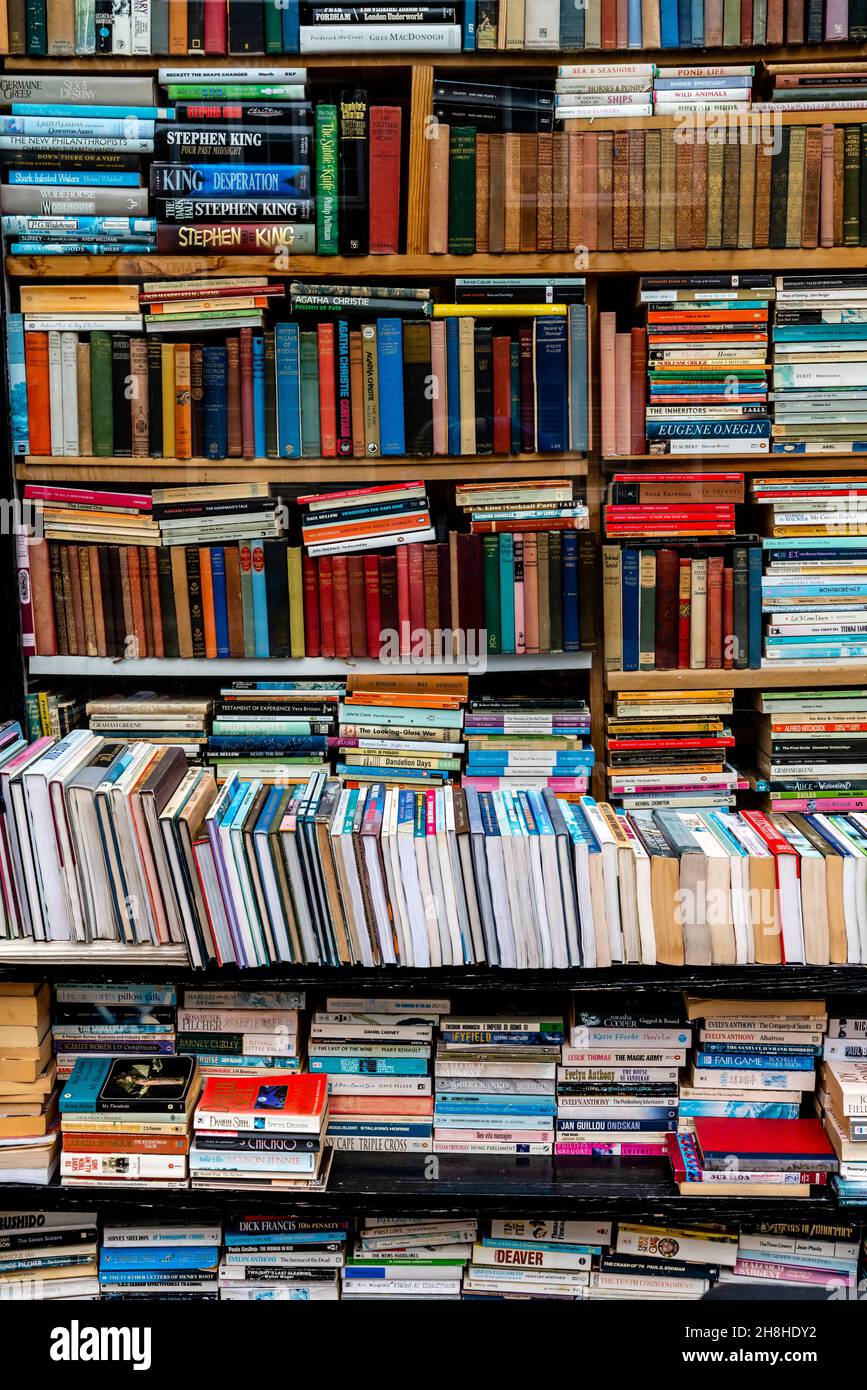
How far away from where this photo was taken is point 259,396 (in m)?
2.47

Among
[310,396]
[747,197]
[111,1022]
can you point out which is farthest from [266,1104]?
[747,197]

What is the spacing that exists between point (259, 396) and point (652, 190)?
0.98 metres

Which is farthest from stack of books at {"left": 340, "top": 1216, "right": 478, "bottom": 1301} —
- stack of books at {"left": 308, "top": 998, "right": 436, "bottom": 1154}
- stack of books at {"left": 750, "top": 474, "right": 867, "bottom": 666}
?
stack of books at {"left": 750, "top": 474, "right": 867, "bottom": 666}

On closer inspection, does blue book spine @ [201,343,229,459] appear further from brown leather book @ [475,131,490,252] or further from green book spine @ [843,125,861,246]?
green book spine @ [843,125,861,246]

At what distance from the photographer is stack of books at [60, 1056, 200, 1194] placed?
1885 millimetres

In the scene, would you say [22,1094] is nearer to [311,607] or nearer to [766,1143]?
[311,607]

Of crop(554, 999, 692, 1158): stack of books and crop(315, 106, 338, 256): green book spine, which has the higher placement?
crop(315, 106, 338, 256): green book spine

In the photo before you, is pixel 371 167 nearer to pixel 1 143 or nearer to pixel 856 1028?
pixel 1 143

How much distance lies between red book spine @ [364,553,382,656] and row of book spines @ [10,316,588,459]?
0.25 meters

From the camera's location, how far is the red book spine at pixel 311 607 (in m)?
2.53

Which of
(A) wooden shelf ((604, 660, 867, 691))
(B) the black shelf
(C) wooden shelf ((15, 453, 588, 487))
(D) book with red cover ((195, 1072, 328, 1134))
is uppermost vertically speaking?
(C) wooden shelf ((15, 453, 588, 487))

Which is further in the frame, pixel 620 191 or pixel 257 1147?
pixel 620 191

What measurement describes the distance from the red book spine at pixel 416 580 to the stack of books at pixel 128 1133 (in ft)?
3.71
